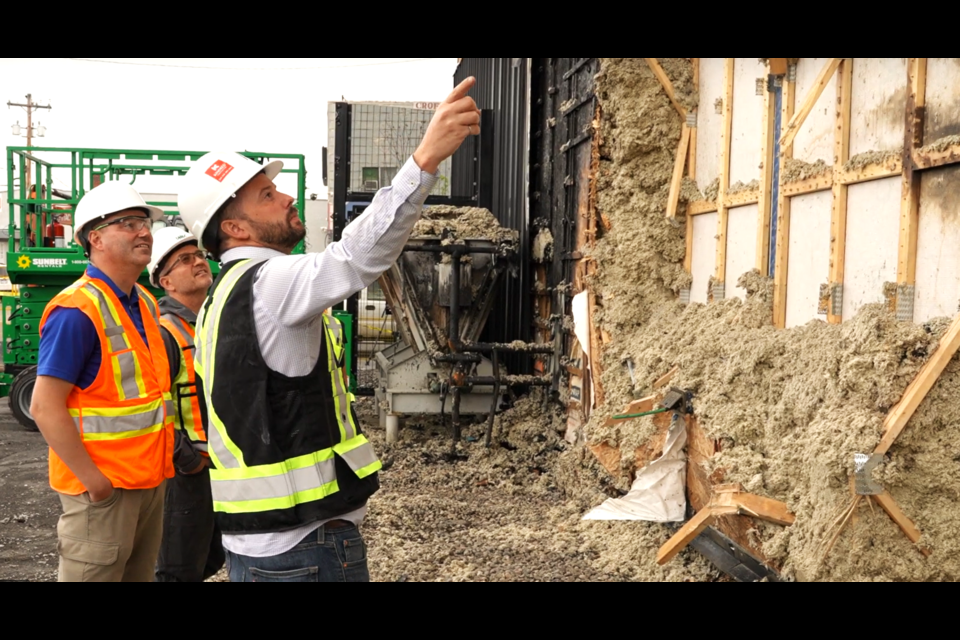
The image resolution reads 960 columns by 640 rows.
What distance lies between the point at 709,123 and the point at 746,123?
628 millimetres

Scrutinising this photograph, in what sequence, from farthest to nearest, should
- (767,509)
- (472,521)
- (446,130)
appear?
1. (472,521)
2. (767,509)
3. (446,130)

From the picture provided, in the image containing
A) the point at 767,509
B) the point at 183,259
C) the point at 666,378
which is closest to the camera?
the point at 767,509

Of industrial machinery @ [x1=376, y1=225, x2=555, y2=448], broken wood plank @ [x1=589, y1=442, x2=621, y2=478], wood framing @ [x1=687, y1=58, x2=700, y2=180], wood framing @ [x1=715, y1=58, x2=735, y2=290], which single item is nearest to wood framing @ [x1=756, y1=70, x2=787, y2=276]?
wood framing @ [x1=715, y1=58, x2=735, y2=290]

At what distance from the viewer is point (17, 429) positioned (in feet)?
35.0

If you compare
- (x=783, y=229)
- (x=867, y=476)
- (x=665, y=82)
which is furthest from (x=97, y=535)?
(x=665, y=82)

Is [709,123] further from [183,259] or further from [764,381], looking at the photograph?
[183,259]

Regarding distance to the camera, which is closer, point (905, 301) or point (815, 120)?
point (905, 301)

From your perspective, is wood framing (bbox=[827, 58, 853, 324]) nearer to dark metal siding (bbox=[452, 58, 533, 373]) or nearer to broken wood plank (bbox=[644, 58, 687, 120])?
broken wood plank (bbox=[644, 58, 687, 120])

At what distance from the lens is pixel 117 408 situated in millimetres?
3328

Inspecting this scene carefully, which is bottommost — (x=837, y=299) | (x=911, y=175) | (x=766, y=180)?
(x=837, y=299)

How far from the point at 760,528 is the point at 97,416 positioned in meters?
2.95

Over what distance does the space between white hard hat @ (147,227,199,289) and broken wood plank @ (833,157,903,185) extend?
10.4ft

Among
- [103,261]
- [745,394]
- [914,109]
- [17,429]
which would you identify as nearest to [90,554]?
[103,261]

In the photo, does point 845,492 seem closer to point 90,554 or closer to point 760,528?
point 760,528
